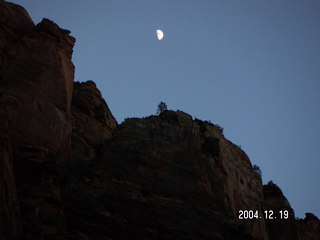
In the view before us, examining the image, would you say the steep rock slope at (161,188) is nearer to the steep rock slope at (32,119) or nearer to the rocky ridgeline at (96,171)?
the rocky ridgeline at (96,171)

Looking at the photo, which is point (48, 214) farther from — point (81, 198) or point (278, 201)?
point (278, 201)

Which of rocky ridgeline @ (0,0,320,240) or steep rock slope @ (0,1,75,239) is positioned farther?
rocky ridgeline @ (0,0,320,240)

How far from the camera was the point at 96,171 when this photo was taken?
37.6 m
